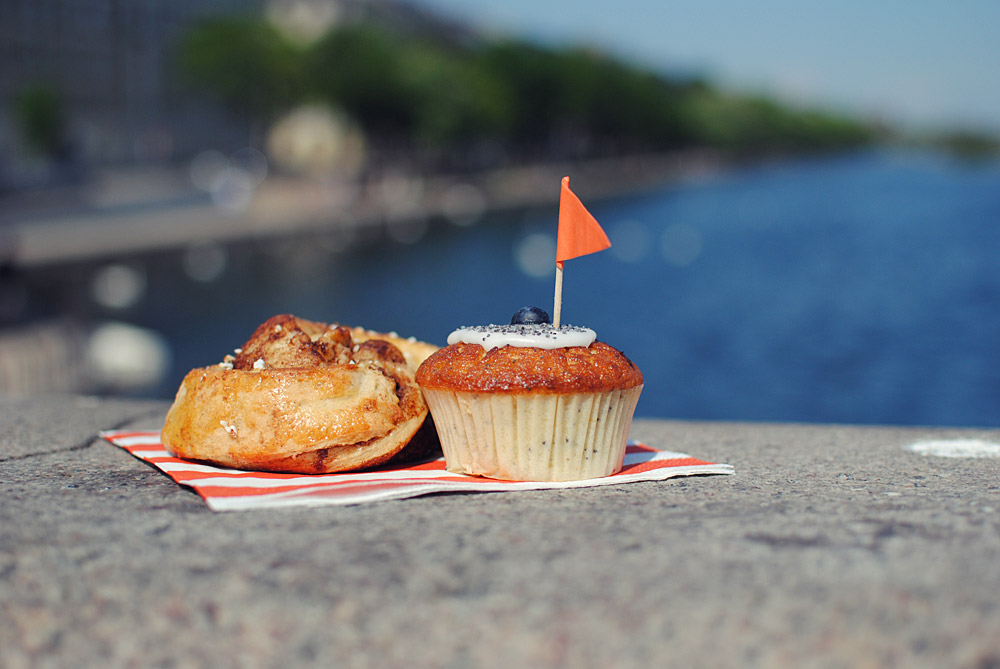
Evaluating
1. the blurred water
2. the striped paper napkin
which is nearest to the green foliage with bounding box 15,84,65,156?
the blurred water

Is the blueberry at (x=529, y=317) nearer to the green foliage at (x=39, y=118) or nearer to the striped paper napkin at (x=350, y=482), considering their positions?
the striped paper napkin at (x=350, y=482)

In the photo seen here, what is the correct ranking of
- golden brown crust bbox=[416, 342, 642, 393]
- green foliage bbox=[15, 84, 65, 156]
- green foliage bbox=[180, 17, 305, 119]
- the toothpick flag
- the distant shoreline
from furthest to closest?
green foliage bbox=[15, 84, 65, 156] → green foliage bbox=[180, 17, 305, 119] → the distant shoreline → the toothpick flag → golden brown crust bbox=[416, 342, 642, 393]

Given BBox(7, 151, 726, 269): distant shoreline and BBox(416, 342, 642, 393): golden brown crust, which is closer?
BBox(416, 342, 642, 393): golden brown crust

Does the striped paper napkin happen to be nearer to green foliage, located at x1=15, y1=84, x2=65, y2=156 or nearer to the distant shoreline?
the distant shoreline

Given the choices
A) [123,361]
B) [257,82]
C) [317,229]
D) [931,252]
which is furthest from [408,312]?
[257,82]

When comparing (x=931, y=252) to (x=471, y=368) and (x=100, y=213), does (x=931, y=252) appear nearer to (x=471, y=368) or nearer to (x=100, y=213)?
(x=100, y=213)

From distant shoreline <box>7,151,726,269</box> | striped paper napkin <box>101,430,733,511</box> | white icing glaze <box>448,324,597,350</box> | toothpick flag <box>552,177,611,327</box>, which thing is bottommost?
striped paper napkin <box>101,430,733,511</box>

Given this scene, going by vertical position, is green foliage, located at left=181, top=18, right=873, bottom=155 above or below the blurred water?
above
